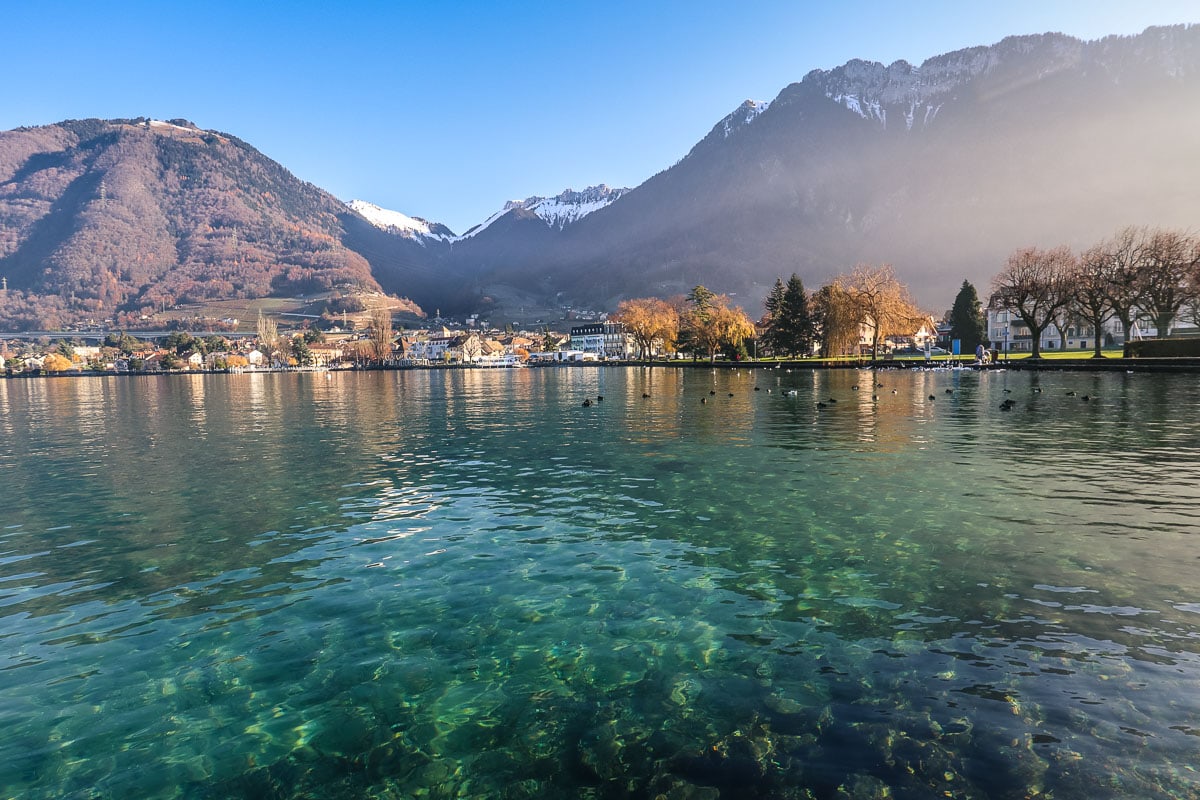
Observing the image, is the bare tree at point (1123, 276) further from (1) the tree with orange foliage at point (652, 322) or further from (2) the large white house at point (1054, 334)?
(1) the tree with orange foliage at point (652, 322)

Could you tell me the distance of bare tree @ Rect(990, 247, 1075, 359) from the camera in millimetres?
94062

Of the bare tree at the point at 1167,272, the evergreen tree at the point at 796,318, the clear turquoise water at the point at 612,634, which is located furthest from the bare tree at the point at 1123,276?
the clear turquoise water at the point at 612,634

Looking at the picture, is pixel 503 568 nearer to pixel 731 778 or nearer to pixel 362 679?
pixel 362 679

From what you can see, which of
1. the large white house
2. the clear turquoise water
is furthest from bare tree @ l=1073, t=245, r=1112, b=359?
the clear turquoise water

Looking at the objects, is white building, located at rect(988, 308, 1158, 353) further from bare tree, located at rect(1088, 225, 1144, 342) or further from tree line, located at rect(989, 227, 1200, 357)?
bare tree, located at rect(1088, 225, 1144, 342)

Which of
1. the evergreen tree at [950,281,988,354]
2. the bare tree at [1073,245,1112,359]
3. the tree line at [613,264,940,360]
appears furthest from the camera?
the evergreen tree at [950,281,988,354]

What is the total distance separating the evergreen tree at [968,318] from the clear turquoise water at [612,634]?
424 feet

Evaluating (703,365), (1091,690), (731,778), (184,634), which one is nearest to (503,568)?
(184,634)

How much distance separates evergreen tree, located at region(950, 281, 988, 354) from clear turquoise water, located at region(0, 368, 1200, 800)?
129144mm

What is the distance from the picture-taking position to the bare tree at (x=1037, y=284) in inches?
3703

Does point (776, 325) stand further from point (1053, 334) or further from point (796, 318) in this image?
point (1053, 334)

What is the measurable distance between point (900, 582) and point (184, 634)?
12.7m

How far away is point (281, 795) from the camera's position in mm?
6121

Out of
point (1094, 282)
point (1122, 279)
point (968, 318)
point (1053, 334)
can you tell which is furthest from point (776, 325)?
point (1053, 334)
